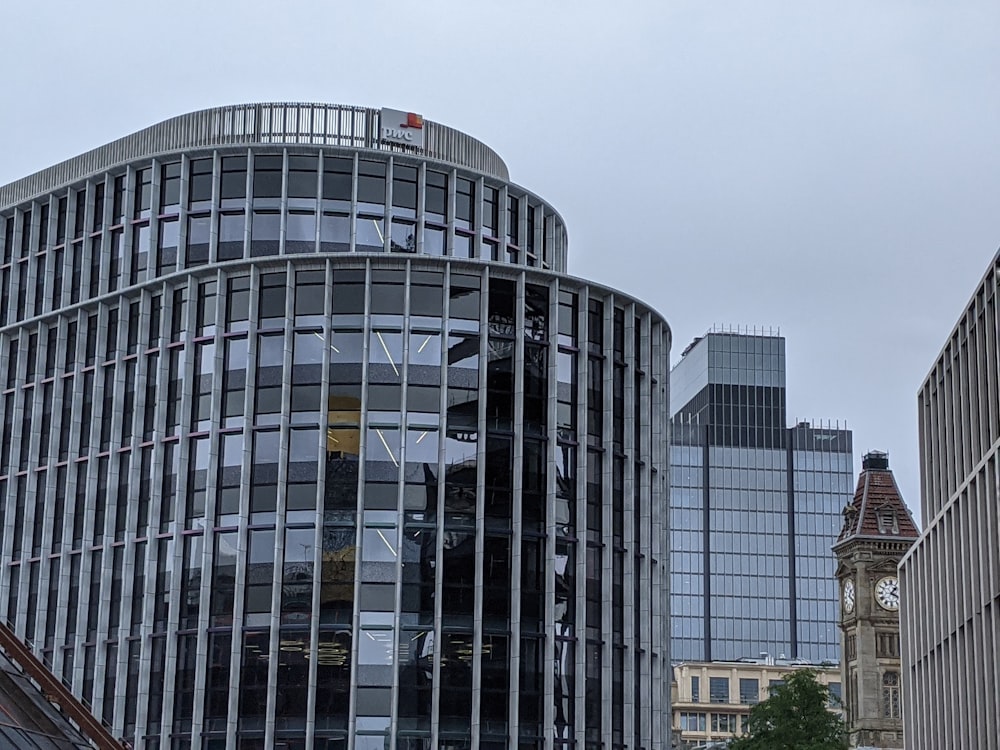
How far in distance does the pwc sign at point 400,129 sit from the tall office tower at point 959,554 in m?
26.7

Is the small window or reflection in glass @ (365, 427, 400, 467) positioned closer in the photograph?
reflection in glass @ (365, 427, 400, 467)

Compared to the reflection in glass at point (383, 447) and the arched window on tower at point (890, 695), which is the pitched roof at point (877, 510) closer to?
the arched window on tower at point (890, 695)

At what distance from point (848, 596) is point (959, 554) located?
11954 cm

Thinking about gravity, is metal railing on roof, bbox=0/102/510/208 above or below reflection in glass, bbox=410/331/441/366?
above

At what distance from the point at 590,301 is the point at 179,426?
18.4 meters

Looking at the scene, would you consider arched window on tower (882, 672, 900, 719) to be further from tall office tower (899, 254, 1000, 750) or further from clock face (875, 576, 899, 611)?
tall office tower (899, 254, 1000, 750)

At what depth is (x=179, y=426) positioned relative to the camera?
2859 inches

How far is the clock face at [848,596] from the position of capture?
587ft

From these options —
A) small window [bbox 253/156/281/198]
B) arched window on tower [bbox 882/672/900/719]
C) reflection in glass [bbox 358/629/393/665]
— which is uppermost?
small window [bbox 253/156/281/198]

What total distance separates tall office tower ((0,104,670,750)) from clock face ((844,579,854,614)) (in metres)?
105

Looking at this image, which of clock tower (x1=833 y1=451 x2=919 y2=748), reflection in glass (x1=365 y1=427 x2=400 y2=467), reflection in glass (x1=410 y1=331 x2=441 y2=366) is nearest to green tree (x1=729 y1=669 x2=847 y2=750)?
reflection in glass (x1=365 y1=427 x2=400 y2=467)

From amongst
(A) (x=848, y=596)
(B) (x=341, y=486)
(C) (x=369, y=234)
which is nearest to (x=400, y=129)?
(C) (x=369, y=234)

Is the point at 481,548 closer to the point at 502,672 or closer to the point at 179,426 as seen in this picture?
the point at 502,672

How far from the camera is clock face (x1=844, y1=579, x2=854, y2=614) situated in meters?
179
